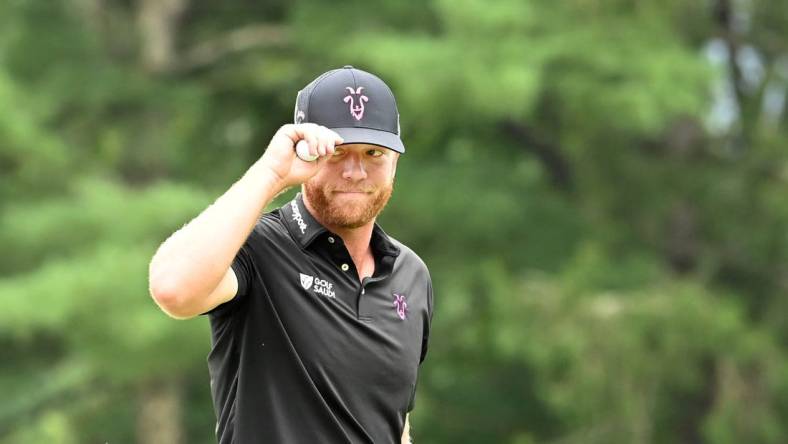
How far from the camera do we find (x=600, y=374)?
13930 mm

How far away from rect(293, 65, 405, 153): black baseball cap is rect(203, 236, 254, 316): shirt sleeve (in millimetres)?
258

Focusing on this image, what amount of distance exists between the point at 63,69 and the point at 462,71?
3.81m

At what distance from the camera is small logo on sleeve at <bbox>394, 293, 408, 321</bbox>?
3.05m

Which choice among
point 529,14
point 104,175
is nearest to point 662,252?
point 529,14

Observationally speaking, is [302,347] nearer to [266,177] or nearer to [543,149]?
[266,177]

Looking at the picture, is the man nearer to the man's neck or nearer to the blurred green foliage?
the man's neck

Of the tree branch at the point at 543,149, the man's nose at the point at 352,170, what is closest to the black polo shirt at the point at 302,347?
the man's nose at the point at 352,170

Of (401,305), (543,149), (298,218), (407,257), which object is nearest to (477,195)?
(543,149)

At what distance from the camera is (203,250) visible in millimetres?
2545

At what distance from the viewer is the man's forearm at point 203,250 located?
8.34ft

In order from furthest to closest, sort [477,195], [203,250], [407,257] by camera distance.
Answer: [477,195] < [407,257] < [203,250]

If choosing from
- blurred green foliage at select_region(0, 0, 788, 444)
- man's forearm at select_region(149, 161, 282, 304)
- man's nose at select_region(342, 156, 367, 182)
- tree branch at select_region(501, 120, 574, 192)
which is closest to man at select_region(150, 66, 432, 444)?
man's nose at select_region(342, 156, 367, 182)

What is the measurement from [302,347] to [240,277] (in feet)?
0.60

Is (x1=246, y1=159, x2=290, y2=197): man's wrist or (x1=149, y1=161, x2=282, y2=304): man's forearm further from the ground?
(x1=246, y1=159, x2=290, y2=197): man's wrist
